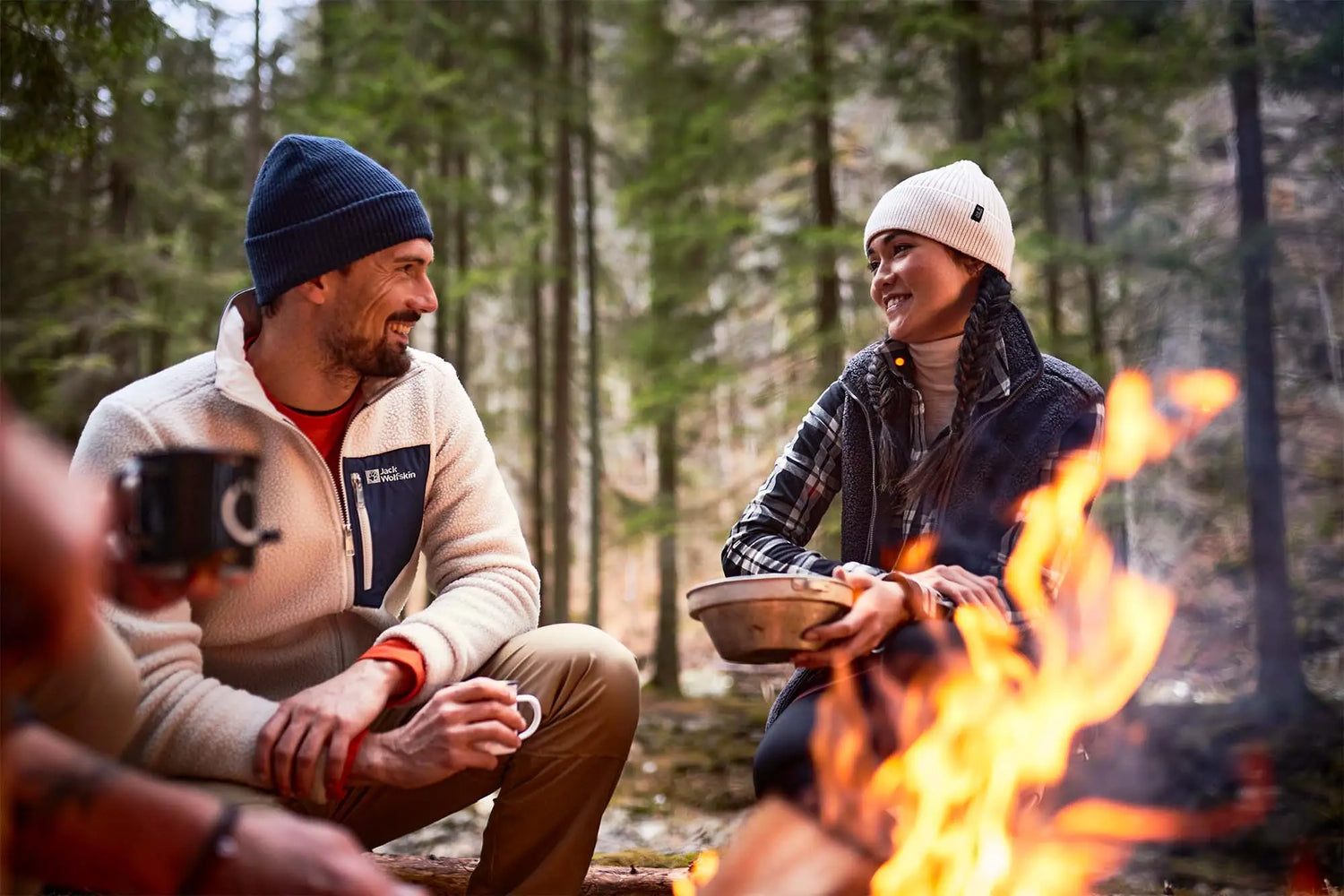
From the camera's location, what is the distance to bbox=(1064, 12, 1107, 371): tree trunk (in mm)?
9641

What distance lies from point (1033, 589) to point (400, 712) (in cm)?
169

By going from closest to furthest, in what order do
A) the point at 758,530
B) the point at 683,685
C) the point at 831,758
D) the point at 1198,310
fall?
the point at 831,758 < the point at 758,530 < the point at 1198,310 < the point at 683,685

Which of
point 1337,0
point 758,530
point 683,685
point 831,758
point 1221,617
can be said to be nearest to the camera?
point 831,758

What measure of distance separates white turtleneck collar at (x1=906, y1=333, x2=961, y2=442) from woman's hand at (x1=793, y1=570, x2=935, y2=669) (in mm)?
649

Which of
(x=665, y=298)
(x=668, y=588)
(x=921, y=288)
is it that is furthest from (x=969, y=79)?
(x=668, y=588)

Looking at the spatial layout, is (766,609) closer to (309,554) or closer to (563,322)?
(309,554)

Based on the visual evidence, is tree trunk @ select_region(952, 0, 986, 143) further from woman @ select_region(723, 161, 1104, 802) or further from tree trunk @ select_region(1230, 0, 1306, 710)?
woman @ select_region(723, 161, 1104, 802)

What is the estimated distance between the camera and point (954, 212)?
3.14 metres

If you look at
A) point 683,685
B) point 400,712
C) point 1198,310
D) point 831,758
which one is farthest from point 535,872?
point 683,685

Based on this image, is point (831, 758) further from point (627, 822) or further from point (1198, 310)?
point (1198, 310)

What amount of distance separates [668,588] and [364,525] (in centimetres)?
1144

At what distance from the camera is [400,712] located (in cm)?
264

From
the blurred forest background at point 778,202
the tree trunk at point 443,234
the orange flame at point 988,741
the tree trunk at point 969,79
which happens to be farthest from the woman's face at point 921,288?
the tree trunk at point 443,234

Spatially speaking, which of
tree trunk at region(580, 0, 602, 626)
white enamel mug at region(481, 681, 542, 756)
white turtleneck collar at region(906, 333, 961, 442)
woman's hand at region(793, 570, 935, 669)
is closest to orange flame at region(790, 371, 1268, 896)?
woman's hand at region(793, 570, 935, 669)
